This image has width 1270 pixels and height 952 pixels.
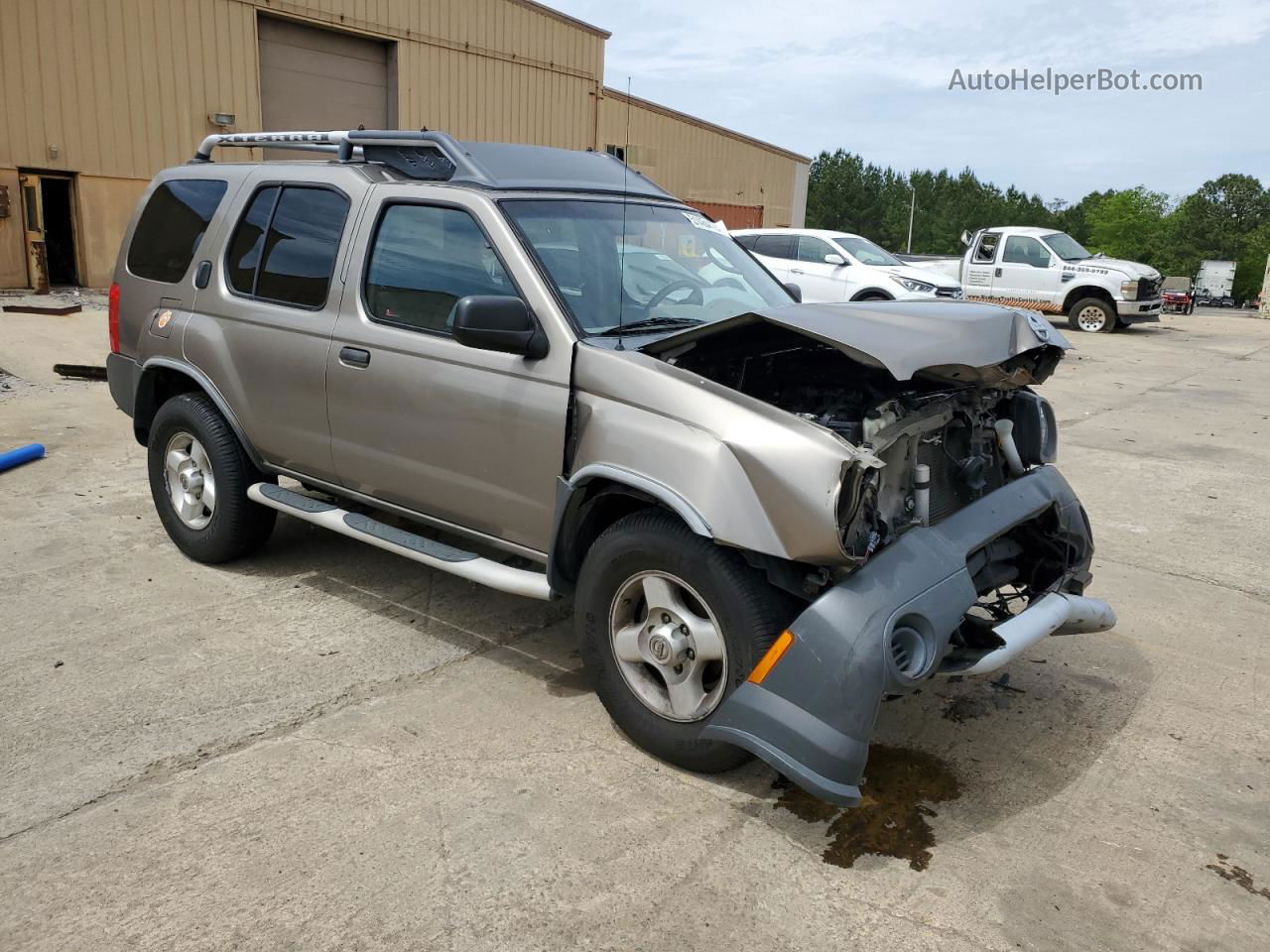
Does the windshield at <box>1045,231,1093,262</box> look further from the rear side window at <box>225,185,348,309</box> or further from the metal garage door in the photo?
the rear side window at <box>225,185,348,309</box>

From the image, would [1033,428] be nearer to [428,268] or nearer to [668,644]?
[668,644]

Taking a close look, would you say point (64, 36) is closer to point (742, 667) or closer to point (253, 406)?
point (253, 406)

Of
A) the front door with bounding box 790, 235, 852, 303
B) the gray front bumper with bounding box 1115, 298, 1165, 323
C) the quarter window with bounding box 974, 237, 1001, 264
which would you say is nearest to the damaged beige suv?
the front door with bounding box 790, 235, 852, 303

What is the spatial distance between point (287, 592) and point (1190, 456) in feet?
24.1

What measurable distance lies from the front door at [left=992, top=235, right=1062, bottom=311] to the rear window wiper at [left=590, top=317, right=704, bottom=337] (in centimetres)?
1715

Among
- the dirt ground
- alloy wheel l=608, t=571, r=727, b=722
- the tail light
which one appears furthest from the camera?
the tail light

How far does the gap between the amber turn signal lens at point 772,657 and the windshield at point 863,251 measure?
531 inches

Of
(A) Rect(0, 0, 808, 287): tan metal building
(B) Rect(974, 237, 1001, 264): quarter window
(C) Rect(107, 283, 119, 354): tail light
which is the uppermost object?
(A) Rect(0, 0, 808, 287): tan metal building

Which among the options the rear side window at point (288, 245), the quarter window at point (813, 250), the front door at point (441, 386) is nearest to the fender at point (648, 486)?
the front door at point (441, 386)

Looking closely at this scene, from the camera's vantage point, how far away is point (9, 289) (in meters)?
15.8

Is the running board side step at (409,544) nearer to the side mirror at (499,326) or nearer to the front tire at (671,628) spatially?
the front tire at (671,628)

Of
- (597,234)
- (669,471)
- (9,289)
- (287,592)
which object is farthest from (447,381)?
(9,289)

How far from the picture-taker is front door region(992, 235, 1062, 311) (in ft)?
63.2

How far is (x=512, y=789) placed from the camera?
3.23m
